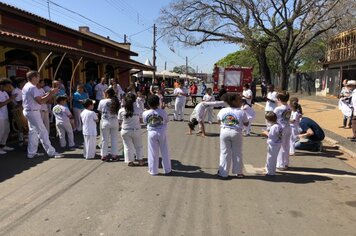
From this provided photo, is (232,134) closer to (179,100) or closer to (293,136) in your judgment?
(293,136)

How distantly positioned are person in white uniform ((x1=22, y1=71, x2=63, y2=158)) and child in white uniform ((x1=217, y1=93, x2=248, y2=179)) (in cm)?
355

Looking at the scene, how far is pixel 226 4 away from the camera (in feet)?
107

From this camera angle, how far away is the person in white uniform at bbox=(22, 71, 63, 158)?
303 inches

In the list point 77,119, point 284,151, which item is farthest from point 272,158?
point 77,119

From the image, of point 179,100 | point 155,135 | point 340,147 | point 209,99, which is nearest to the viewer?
point 155,135

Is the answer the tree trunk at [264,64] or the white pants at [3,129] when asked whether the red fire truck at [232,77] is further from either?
the white pants at [3,129]

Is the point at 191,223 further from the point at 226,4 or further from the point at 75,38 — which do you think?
the point at 226,4

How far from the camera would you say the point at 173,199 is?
17.7 feet

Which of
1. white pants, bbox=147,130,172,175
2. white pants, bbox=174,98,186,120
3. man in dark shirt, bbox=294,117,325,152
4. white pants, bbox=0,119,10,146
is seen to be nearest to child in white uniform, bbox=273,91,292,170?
man in dark shirt, bbox=294,117,325,152

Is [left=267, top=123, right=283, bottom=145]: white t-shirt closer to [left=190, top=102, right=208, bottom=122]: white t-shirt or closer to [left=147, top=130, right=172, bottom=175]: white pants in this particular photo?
[left=147, top=130, right=172, bottom=175]: white pants

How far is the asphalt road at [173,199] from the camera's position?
14.6ft

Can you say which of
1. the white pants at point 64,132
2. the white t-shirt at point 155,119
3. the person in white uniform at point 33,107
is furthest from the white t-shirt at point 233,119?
the white pants at point 64,132

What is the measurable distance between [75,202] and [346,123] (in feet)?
36.8

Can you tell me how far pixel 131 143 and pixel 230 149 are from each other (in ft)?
6.46
